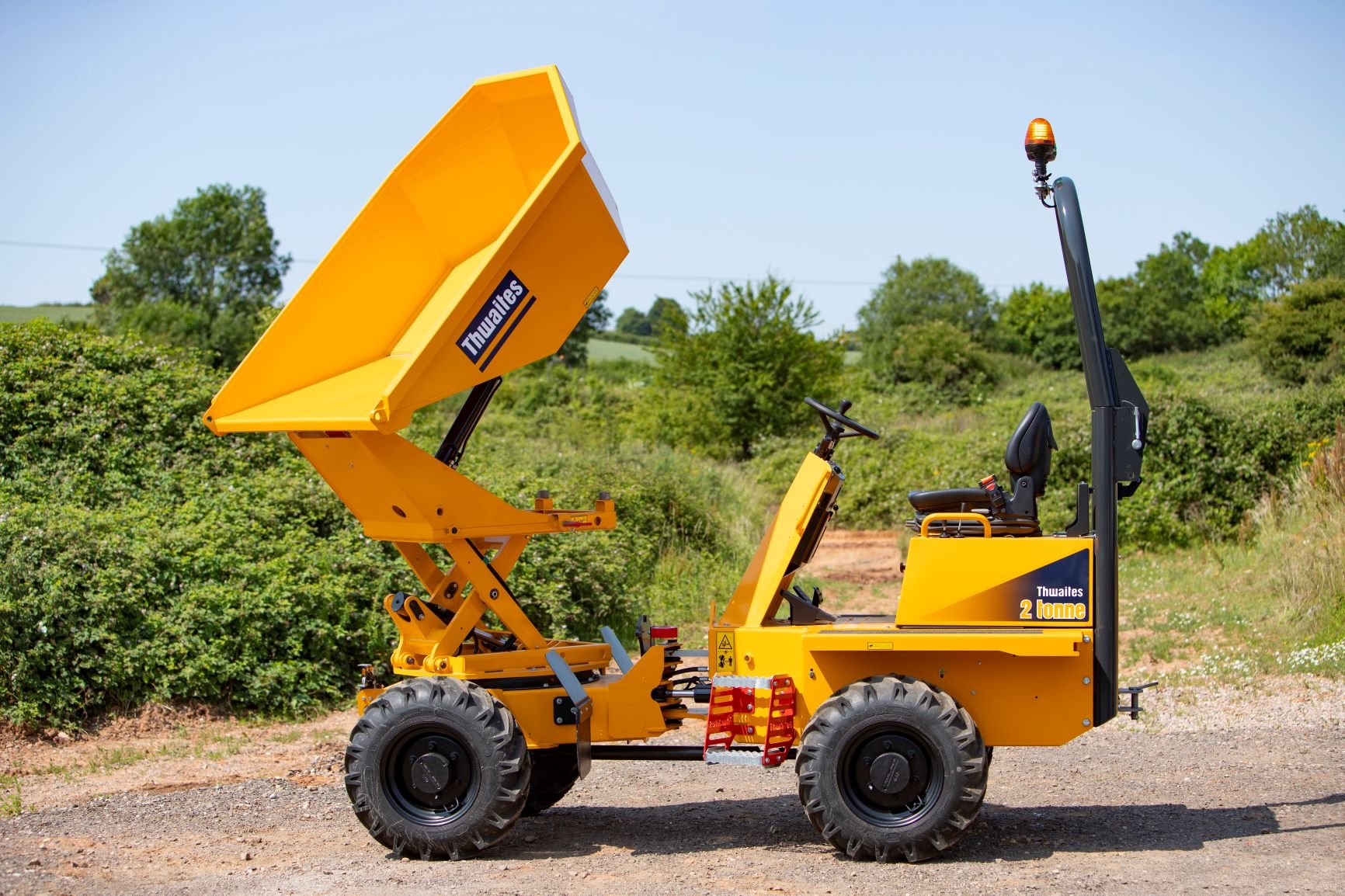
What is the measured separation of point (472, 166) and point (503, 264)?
870mm

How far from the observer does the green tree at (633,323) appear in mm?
118625

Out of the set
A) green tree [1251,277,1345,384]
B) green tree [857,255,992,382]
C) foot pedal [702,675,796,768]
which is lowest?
foot pedal [702,675,796,768]

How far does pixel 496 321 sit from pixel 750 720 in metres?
2.30

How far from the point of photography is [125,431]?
11.6 m

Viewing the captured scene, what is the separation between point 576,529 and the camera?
6.32 meters

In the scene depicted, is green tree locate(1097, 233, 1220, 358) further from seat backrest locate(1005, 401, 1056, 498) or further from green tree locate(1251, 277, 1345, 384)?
seat backrest locate(1005, 401, 1056, 498)

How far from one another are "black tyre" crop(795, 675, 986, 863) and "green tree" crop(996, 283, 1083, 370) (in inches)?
1539

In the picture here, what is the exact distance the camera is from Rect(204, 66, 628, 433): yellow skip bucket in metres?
5.68

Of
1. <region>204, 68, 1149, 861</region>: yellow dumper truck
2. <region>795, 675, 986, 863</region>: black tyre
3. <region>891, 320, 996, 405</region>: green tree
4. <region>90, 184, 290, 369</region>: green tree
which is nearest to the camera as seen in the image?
<region>795, 675, 986, 863</region>: black tyre

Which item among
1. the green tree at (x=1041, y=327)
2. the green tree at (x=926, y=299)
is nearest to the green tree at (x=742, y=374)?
the green tree at (x=1041, y=327)

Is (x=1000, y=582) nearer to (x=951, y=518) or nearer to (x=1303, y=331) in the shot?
(x=951, y=518)

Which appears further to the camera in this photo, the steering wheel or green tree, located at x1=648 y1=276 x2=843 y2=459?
green tree, located at x1=648 y1=276 x2=843 y2=459

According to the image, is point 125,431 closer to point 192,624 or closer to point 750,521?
point 192,624

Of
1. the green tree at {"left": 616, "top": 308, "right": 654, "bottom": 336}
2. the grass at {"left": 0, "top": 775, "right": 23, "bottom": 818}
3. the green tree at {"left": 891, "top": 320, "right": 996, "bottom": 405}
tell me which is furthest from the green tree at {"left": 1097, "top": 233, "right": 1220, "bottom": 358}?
the green tree at {"left": 616, "top": 308, "right": 654, "bottom": 336}
